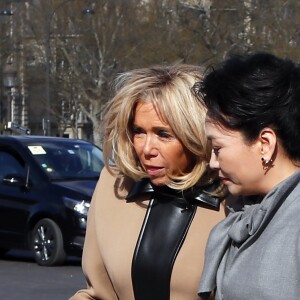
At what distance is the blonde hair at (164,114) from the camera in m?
Result: 3.41

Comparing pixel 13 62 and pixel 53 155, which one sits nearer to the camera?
pixel 53 155

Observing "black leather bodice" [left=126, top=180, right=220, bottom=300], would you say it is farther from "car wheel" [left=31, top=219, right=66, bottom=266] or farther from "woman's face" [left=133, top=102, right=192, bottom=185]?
"car wheel" [left=31, top=219, right=66, bottom=266]

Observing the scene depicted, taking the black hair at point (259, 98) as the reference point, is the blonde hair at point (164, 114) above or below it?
below

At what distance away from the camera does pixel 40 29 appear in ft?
186

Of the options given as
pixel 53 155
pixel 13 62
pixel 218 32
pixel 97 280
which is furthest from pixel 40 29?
pixel 97 280

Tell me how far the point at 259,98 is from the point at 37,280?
10.1m

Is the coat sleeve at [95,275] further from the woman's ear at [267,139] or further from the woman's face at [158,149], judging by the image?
the woman's ear at [267,139]

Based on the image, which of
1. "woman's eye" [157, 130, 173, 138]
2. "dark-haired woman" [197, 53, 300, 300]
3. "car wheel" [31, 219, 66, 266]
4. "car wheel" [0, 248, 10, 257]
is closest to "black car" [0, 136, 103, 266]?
"car wheel" [31, 219, 66, 266]

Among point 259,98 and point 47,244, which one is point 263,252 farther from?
point 47,244

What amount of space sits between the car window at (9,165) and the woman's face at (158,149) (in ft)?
36.2

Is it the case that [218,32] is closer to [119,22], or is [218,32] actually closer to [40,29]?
[119,22]

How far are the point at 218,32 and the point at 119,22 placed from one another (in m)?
13.1

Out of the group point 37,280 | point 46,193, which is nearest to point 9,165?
point 46,193

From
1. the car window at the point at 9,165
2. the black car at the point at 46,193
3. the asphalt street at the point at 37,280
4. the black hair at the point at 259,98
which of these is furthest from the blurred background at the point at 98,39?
the black hair at the point at 259,98
